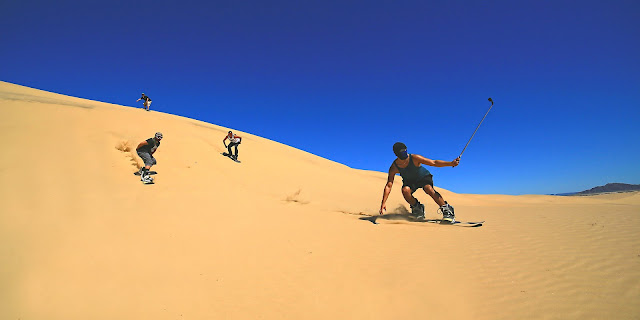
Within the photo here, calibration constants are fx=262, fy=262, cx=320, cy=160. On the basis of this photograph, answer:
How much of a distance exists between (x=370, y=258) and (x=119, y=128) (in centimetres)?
848

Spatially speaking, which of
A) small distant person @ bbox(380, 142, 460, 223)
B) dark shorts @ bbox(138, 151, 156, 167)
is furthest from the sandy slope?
dark shorts @ bbox(138, 151, 156, 167)

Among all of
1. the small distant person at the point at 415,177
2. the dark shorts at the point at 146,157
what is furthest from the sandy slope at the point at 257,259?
the dark shorts at the point at 146,157

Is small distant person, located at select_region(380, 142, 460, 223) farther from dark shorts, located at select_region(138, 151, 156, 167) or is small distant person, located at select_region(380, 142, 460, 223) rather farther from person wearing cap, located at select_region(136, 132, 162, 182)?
dark shorts, located at select_region(138, 151, 156, 167)

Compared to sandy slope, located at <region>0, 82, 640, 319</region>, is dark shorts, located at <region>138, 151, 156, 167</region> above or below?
above

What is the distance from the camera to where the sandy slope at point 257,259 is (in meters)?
2.28

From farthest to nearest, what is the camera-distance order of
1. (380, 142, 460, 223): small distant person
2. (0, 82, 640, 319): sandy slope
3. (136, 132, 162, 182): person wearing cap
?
(136, 132, 162, 182): person wearing cap < (380, 142, 460, 223): small distant person < (0, 82, 640, 319): sandy slope

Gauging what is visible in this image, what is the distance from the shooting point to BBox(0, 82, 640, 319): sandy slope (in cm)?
228

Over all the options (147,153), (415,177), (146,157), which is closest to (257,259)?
(415,177)

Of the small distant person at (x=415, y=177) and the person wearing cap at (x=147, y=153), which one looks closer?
the small distant person at (x=415, y=177)

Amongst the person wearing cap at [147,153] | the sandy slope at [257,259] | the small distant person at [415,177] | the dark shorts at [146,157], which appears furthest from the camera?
the dark shorts at [146,157]

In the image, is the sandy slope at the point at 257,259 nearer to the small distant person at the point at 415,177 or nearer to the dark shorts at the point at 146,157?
the small distant person at the point at 415,177

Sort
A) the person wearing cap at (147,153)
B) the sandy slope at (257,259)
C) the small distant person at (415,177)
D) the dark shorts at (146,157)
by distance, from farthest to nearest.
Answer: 1. the dark shorts at (146,157)
2. the person wearing cap at (147,153)
3. the small distant person at (415,177)
4. the sandy slope at (257,259)

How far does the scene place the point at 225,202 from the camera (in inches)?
203

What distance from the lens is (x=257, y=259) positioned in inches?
126
